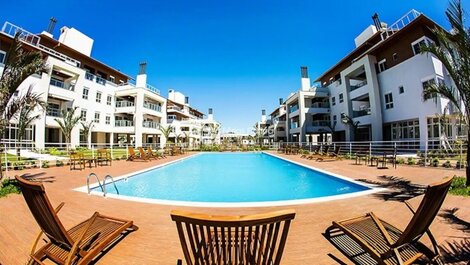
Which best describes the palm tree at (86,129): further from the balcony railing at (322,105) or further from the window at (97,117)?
the balcony railing at (322,105)

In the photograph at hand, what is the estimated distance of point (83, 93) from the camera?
28953mm

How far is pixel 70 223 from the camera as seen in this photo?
167 inches

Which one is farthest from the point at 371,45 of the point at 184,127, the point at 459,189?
the point at 184,127

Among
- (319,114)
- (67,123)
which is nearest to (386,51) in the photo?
(319,114)

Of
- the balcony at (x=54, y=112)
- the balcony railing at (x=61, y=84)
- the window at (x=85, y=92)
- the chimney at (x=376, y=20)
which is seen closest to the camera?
the balcony railing at (x=61, y=84)

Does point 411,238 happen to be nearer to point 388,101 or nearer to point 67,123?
point 388,101

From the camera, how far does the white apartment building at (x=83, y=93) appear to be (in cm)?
2192

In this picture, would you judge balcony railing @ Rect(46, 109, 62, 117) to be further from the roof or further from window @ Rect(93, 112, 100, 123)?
the roof

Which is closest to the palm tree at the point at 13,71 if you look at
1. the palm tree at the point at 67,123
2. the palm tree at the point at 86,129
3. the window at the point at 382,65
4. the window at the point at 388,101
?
the palm tree at the point at 67,123

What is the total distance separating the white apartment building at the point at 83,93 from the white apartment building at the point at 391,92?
77.1ft

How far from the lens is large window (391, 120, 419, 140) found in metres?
19.2

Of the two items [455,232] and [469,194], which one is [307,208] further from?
[469,194]

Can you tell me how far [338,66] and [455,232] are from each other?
3216 cm

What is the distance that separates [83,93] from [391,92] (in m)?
35.0
